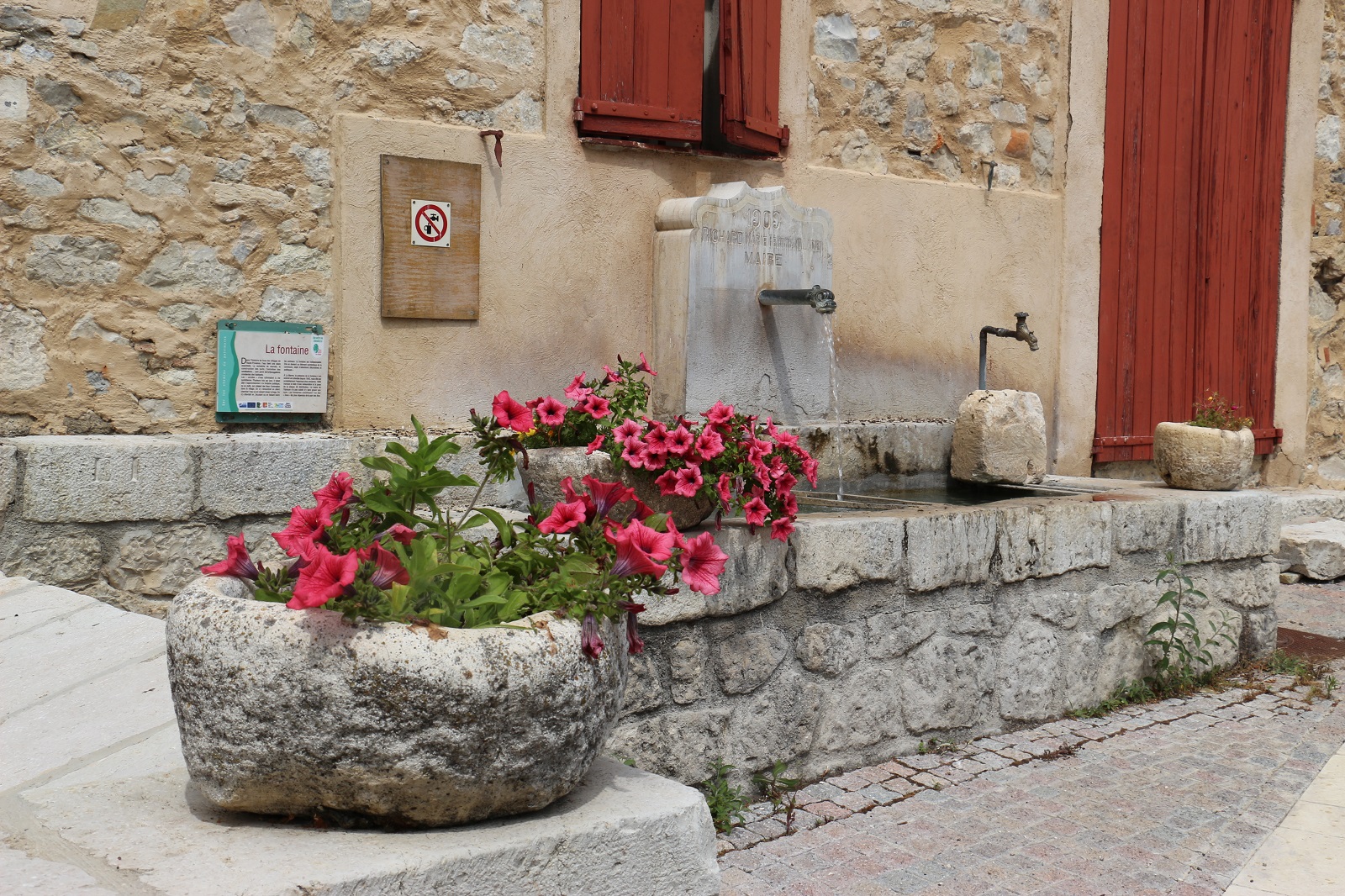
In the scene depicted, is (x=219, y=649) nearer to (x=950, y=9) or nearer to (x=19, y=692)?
(x=19, y=692)

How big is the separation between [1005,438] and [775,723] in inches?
81.4

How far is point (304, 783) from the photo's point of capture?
1.60 meters

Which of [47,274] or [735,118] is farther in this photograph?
[735,118]

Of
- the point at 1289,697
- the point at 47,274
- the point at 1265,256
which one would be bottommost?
the point at 1289,697

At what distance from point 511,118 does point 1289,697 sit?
336 centimetres

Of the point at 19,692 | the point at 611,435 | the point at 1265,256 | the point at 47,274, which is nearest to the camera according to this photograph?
the point at 19,692

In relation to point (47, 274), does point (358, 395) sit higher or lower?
lower

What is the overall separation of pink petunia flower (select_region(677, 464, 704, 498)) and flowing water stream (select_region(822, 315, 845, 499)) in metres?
1.82

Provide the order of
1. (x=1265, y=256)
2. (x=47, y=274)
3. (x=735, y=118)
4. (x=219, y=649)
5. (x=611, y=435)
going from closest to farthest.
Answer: (x=219, y=649), (x=611, y=435), (x=47, y=274), (x=735, y=118), (x=1265, y=256)

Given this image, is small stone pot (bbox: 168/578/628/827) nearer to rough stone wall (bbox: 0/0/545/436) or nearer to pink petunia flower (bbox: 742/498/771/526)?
pink petunia flower (bbox: 742/498/771/526)

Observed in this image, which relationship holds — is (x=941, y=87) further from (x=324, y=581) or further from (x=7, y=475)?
(x=324, y=581)

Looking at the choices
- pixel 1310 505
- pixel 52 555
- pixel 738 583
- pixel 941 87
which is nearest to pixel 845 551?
pixel 738 583

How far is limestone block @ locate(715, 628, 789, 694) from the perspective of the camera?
3066 millimetres

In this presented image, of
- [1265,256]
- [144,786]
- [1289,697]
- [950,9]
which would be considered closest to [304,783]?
[144,786]
